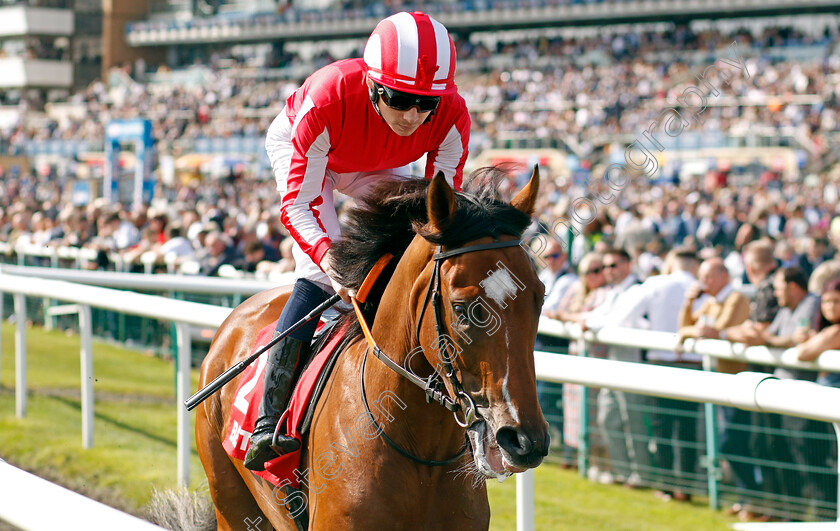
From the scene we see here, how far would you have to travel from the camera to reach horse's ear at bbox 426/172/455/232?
1.88 metres

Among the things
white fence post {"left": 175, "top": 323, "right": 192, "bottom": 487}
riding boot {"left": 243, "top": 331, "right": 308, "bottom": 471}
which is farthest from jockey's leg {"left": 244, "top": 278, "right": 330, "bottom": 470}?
white fence post {"left": 175, "top": 323, "right": 192, "bottom": 487}

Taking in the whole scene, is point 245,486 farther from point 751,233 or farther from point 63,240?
point 63,240

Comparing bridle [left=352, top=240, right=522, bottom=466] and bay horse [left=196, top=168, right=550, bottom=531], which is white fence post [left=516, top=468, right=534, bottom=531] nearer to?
bay horse [left=196, top=168, right=550, bottom=531]

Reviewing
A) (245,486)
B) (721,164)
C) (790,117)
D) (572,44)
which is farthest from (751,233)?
(572,44)

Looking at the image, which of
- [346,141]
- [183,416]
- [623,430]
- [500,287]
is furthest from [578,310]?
[500,287]

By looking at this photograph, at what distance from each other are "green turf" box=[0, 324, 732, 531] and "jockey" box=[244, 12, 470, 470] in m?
1.87

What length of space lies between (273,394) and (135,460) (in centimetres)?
272

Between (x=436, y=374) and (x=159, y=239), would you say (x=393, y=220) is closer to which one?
(x=436, y=374)

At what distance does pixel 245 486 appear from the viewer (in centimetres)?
284

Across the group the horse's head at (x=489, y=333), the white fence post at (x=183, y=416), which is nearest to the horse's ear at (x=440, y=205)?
the horse's head at (x=489, y=333)

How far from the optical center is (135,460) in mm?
4793

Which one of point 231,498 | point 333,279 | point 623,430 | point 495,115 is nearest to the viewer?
point 333,279

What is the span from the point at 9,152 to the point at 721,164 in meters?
28.2

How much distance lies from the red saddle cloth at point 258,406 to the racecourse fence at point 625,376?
0.82m
